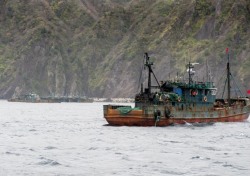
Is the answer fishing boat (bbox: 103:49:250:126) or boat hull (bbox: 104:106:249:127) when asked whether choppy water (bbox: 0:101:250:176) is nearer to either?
boat hull (bbox: 104:106:249:127)

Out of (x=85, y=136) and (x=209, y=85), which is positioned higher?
(x=209, y=85)

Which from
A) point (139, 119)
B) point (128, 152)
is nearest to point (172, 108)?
point (139, 119)

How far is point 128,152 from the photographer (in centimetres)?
5659

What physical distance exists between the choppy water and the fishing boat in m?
3.25

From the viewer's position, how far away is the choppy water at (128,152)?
45.4 metres

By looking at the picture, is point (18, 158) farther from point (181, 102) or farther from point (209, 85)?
point (209, 85)

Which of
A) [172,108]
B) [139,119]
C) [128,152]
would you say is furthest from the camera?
[172,108]

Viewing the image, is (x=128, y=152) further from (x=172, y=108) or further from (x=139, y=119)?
(x=172, y=108)

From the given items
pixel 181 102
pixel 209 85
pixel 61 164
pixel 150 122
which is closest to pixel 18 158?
pixel 61 164

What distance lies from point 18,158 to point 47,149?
754cm

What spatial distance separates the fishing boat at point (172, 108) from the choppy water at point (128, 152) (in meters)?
3.25

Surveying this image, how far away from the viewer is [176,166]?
155 ft

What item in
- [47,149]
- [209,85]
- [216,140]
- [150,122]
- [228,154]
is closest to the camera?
[228,154]

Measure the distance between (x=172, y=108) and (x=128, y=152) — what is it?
104ft
